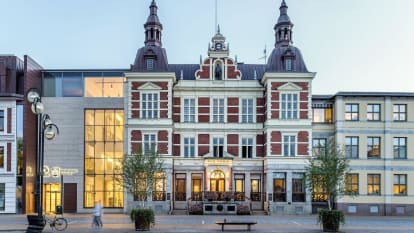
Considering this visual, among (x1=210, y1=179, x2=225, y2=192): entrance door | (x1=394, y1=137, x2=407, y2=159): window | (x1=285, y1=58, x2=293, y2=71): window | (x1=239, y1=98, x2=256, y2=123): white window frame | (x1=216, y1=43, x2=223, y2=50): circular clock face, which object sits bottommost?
(x1=210, y1=179, x2=225, y2=192): entrance door

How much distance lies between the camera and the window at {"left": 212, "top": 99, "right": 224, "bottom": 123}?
49.6 meters

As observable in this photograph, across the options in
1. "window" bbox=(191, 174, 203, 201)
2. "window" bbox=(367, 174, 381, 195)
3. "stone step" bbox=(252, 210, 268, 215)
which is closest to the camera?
"stone step" bbox=(252, 210, 268, 215)

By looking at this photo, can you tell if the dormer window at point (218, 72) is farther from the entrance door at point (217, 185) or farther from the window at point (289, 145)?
the entrance door at point (217, 185)

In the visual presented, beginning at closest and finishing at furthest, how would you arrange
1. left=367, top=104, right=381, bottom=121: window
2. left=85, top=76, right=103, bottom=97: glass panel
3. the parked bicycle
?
the parked bicycle
left=367, top=104, right=381, bottom=121: window
left=85, top=76, right=103, bottom=97: glass panel

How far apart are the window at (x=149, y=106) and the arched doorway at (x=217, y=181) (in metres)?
8.20

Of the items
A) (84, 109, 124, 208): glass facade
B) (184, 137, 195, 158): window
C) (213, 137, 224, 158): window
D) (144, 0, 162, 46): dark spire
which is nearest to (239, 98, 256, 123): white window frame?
(213, 137, 224, 158): window

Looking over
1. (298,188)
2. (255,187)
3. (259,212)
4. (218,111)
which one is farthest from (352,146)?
(218,111)

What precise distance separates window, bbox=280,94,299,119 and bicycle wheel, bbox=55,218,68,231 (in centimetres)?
2436

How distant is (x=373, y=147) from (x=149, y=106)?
22211 mm

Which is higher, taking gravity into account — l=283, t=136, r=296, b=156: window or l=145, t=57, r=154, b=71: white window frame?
l=145, t=57, r=154, b=71: white window frame

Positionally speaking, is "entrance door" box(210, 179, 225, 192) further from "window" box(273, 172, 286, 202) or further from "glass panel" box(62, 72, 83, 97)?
"glass panel" box(62, 72, 83, 97)

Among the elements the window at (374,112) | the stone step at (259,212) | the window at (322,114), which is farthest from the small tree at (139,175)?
the window at (374,112)

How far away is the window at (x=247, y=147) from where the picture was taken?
49719mm

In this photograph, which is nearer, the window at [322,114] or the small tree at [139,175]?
the small tree at [139,175]
